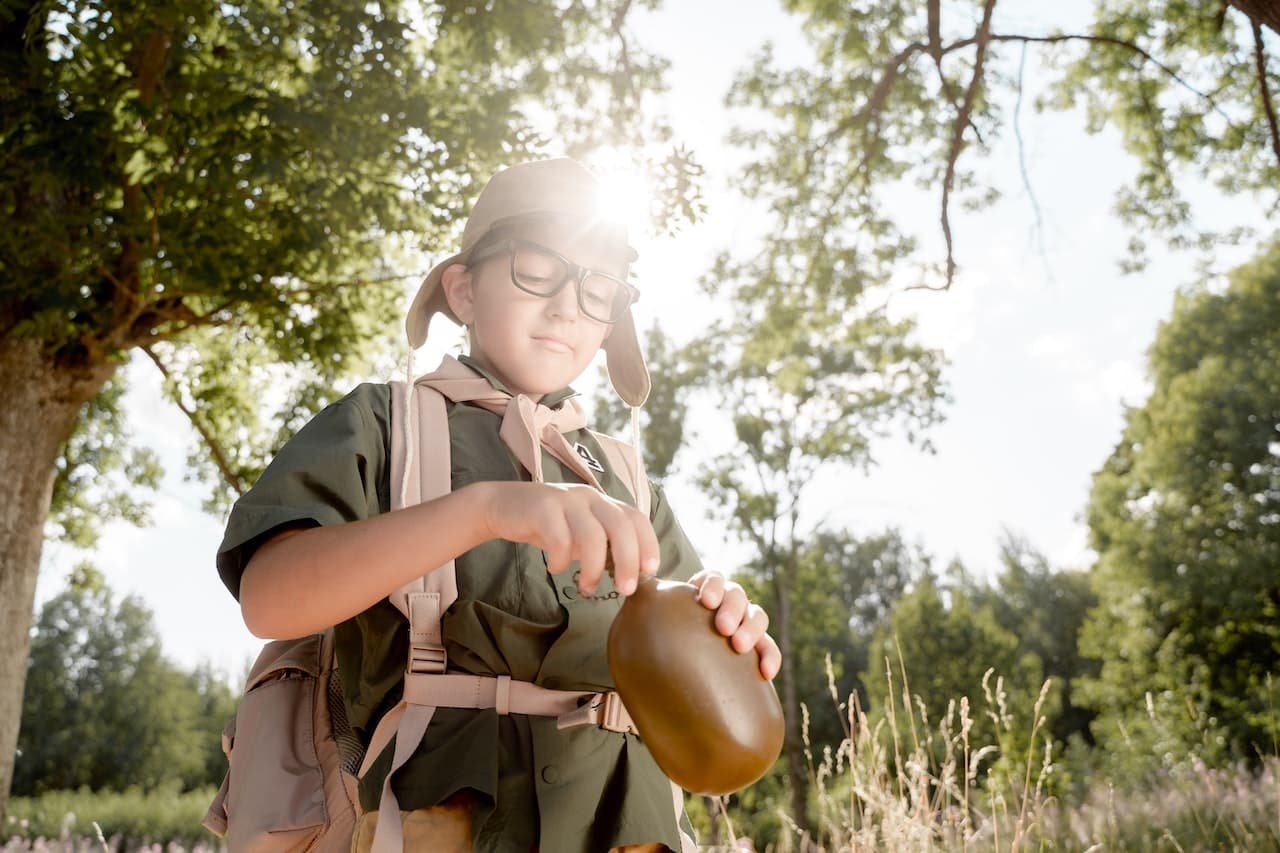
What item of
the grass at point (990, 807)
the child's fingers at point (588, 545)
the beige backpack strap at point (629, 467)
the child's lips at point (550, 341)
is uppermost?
the child's lips at point (550, 341)

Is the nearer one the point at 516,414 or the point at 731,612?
the point at 731,612

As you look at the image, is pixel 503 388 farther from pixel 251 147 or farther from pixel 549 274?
pixel 251 147

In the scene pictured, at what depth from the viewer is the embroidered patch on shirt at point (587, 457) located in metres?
1.75

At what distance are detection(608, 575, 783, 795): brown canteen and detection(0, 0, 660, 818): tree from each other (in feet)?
16.9

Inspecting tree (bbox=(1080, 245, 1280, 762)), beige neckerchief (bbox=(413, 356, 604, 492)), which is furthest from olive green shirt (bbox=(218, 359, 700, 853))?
tree (bbox=(1080, 245, 1280, 762))

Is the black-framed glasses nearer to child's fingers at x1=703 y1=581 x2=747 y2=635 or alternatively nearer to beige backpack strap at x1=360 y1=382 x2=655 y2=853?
beige backpack strap at x1=360 y1=382 x2=655 y2=853

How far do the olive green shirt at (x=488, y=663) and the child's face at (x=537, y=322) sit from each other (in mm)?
257

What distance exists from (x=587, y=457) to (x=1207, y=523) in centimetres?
2317

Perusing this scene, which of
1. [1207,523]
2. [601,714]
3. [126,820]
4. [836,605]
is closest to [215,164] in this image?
[601,714]

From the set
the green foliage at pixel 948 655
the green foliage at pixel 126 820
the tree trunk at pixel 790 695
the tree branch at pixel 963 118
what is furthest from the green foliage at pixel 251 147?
the green foliage at pixel 948 655

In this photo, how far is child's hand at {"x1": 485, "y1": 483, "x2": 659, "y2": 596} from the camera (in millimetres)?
1037

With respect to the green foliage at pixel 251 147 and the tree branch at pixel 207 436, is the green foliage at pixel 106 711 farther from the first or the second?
the green foliage at pixel 251 147

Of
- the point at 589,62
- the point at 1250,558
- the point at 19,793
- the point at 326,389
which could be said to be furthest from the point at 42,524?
the point at 19,793

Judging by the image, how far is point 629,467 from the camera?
1820 mm
